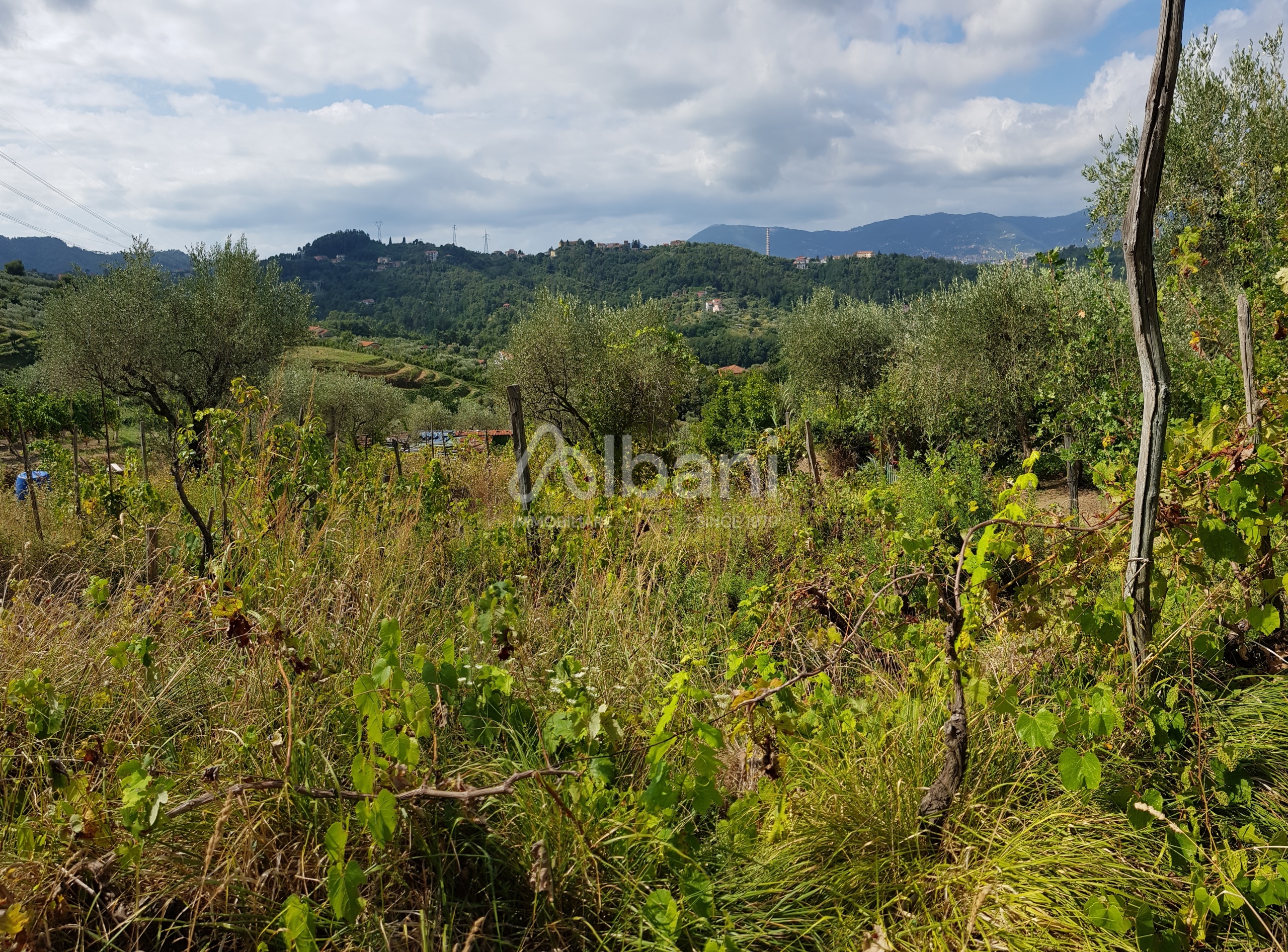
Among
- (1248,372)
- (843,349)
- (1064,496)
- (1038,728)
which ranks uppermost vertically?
(843,349)

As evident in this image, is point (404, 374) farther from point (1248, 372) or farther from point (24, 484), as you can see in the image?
point (1248, 372)

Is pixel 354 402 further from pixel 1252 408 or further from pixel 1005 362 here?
pixel 1252 408

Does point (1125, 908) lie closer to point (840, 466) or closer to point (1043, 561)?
point (1043, 561)

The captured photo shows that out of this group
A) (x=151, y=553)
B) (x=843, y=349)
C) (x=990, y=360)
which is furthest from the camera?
(x=843, y=349)

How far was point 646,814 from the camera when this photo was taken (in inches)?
74.5

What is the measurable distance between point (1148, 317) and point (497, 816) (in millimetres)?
2374

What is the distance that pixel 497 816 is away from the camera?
1936mm

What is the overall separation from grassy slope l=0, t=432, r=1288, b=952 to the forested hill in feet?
239

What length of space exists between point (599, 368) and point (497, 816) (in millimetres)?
13841

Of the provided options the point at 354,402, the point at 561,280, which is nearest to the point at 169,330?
the point at 354,402

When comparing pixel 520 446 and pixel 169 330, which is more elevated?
pixel 169 330

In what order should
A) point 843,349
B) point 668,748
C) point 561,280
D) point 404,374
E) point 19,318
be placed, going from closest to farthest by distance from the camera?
point 668,748 → point 843,349 → point 19,318 → point 404,374 → point 561,280

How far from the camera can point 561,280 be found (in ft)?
332

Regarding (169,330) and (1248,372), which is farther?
(169,330)
